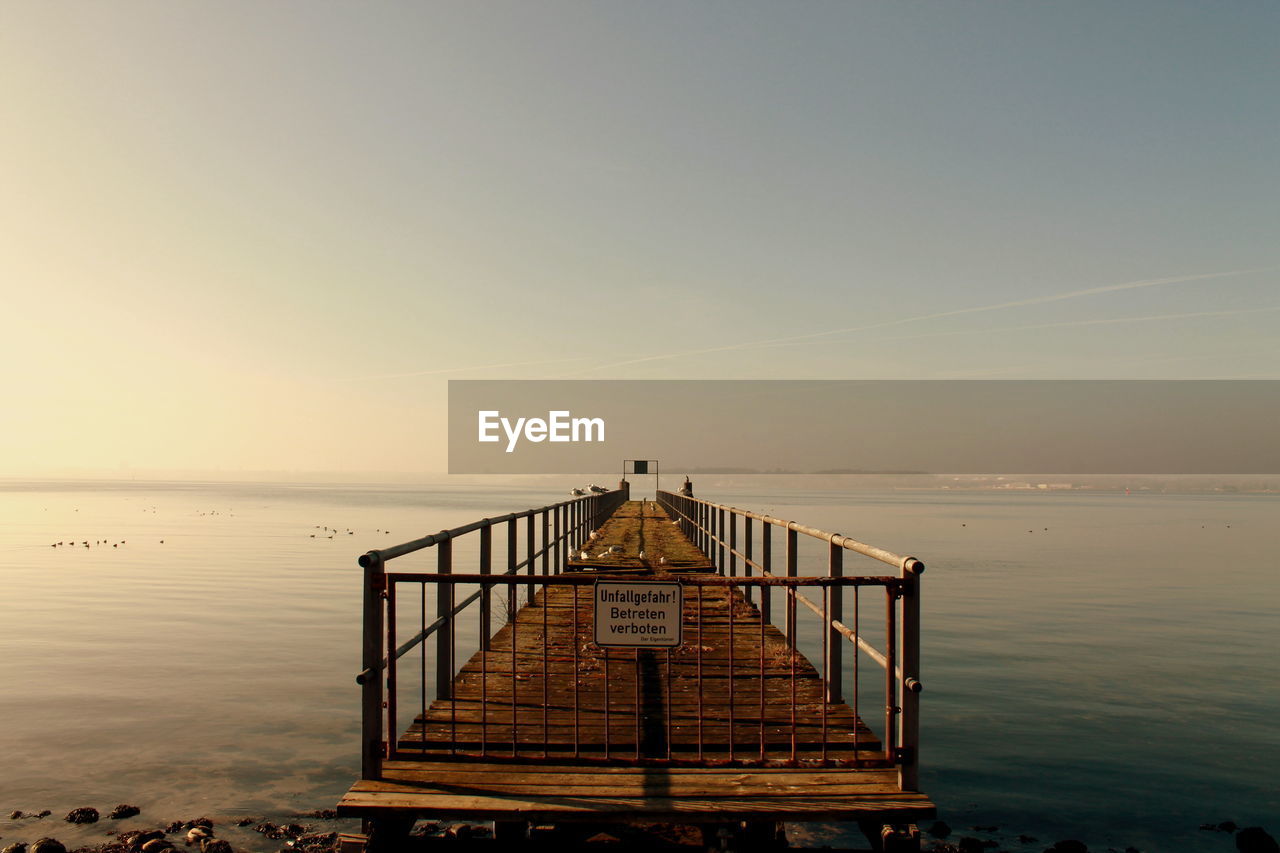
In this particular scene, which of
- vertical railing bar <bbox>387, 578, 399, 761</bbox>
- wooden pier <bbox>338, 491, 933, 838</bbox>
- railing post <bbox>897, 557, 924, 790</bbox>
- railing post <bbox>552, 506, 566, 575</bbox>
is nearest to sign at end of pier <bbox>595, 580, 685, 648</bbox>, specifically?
wooden pier <bbox>338, 491, 933, 838</bbox>

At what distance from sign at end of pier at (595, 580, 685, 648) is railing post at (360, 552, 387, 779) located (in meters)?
1.36

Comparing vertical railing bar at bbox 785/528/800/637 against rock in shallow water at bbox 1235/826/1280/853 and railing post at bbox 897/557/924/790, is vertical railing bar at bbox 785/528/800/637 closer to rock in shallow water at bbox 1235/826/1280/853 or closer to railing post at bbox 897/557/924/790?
railing post at bbox 897/557/924/790

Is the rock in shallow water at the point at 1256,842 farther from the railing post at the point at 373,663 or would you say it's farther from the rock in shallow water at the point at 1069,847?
the railing post at the point at 373,663

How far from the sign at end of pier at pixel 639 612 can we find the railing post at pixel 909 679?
141 cm

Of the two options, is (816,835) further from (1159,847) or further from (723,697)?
(1159,847)

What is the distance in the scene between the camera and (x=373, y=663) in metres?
5.69

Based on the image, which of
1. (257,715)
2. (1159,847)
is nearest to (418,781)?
(1159,847)

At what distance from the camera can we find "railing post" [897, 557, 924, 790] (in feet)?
18.1

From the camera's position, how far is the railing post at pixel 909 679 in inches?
217

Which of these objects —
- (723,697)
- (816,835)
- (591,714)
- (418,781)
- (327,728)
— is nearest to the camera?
(418,781)

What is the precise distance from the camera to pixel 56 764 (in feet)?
38.5

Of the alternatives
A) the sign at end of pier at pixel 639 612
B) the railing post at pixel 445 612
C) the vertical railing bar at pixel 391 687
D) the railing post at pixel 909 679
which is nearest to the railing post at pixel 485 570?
the railing post at pixel 445 612

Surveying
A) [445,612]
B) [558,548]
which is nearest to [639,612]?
[445,612]

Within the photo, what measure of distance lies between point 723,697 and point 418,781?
304 cm
